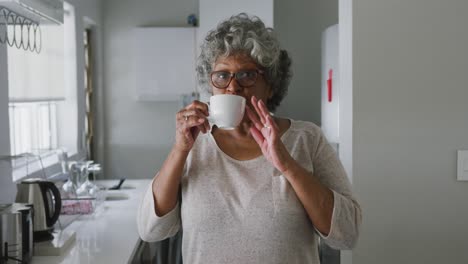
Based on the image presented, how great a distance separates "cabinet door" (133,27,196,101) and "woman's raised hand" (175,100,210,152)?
12.6 feet

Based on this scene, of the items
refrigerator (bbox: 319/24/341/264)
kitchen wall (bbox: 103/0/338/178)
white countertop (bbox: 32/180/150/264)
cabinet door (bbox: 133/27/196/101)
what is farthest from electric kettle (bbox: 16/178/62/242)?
kitchen wall (bbox: 103/0/338/178)

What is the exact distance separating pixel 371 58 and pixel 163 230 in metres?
1.02

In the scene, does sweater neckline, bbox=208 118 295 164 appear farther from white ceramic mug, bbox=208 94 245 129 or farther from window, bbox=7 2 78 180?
window, bbox=7 2 78 180

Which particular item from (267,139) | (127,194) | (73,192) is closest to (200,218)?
(267,139)

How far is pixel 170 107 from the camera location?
5578 mm

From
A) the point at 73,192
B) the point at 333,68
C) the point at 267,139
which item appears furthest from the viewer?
the point at 333,68

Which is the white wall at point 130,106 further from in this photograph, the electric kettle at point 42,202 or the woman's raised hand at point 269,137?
the woman's raised hand at point 269,137

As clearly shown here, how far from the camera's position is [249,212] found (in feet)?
4.53

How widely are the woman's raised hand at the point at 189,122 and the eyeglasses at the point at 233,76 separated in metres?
0.08

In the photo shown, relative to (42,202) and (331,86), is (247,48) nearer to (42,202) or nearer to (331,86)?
(42,202)

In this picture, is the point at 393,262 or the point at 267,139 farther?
the point at 393,262

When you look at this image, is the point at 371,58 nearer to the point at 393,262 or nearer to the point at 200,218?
the point at 393,262

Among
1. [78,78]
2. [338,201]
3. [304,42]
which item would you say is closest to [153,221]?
[338,201]

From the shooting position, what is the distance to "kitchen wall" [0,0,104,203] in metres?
2.72
